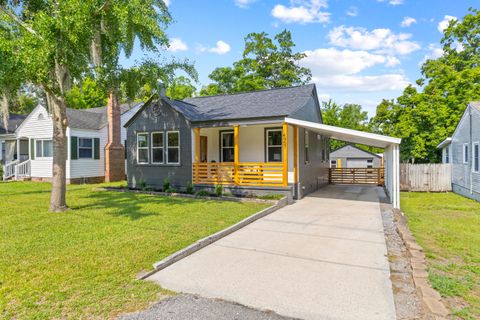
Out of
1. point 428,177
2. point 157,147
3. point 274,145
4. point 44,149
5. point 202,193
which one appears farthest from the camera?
point 44,149

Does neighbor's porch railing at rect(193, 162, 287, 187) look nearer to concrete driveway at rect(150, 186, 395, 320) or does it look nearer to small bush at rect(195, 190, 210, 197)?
small bush at rect(195, 190, 210, 197)

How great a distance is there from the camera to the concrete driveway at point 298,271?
335 cm

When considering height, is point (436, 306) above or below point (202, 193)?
below

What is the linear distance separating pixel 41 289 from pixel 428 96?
2711cm

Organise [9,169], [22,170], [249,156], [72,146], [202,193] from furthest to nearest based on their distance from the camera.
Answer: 1. [9,169]
2. [22,170]
3. [72,146]
4. [249,156]
5. [202,193]

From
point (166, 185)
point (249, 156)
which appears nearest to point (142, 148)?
point (166, 185)

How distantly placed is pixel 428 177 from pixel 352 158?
18107mm

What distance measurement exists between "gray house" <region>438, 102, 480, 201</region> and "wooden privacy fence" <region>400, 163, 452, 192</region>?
314mm

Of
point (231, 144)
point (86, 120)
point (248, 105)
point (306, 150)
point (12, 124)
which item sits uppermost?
point (12, 124)

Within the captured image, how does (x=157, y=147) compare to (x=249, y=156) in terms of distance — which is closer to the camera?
(x=249, y=156)

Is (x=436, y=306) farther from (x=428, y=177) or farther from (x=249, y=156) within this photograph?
(x=428, y=177)

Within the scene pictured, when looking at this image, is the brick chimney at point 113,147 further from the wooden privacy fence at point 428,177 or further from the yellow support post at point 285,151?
the wooden privacy fence at point 428,177

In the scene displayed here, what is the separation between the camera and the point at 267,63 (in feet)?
104

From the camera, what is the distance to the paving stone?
9.97ft
